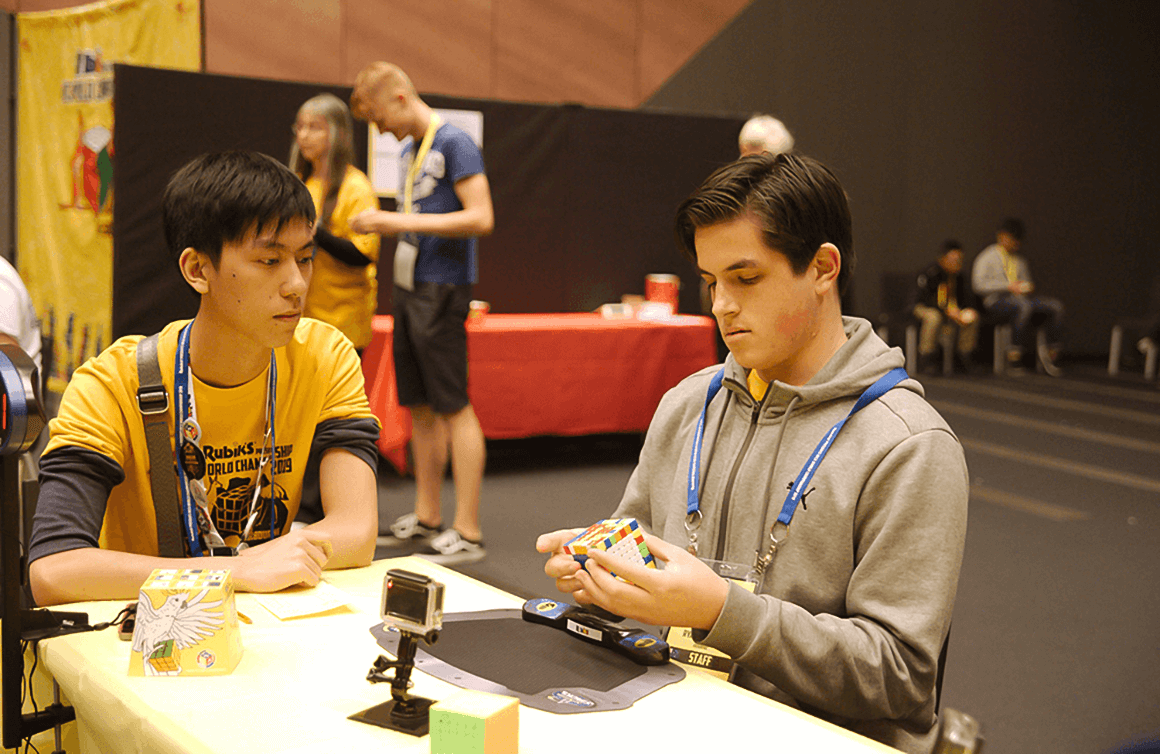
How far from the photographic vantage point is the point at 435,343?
3.66 metres

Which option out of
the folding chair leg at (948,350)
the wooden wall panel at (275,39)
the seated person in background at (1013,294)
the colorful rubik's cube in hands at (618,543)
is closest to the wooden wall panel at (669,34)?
the wooden wall panel at (275,39)

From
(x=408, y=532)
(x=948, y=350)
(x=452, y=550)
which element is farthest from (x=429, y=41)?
(x=948, y=350)

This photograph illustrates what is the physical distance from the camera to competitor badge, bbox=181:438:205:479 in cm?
161

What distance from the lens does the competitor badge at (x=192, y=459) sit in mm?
1614

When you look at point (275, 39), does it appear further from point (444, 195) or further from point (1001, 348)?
point (1001, 348)

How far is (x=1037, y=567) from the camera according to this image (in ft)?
12.9

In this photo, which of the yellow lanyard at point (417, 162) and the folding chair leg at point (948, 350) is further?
the folding chair leg at point (948, 350)

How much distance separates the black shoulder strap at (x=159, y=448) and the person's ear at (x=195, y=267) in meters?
0.11

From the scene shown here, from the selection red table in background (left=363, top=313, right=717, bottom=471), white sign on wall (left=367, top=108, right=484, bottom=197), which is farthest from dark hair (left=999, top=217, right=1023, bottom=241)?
white sign on wall (left=367, top=108, right=484, bottom=197)

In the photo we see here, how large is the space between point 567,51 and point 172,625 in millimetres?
7023

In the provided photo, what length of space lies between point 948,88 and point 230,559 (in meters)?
10.2

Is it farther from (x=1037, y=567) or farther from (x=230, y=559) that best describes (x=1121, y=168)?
(x=230, y=559)

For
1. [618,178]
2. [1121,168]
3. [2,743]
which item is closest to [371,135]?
[618,178]

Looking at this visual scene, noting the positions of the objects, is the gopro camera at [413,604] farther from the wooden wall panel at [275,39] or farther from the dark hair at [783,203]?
the wooden wall panel at [275,39]
